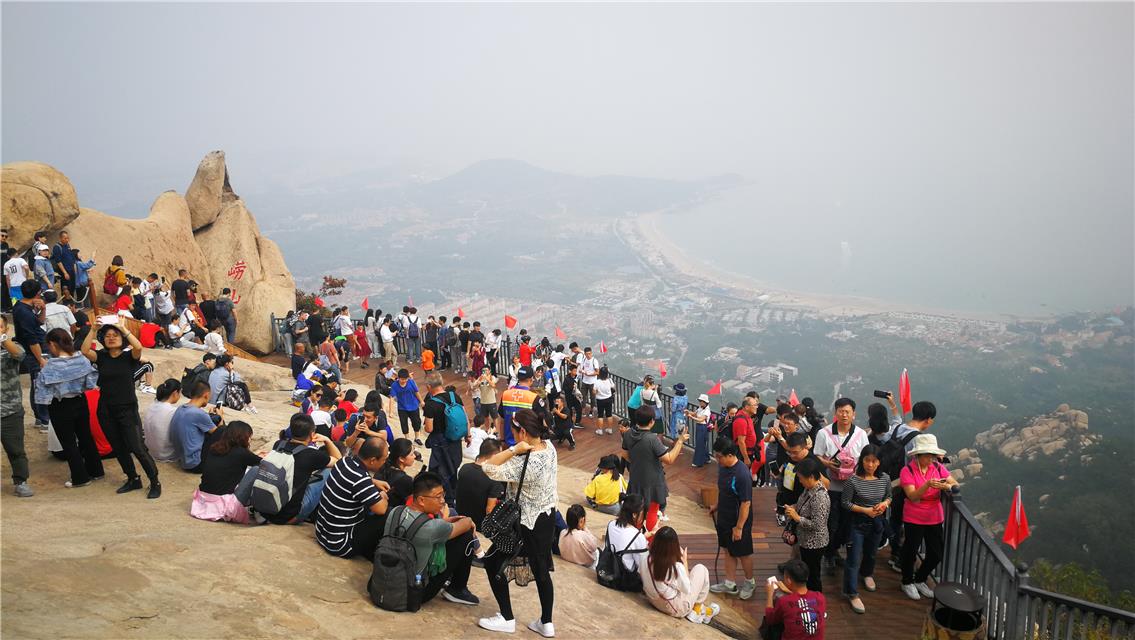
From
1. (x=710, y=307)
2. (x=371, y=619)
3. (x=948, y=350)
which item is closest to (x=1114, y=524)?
(x=371, y=619)

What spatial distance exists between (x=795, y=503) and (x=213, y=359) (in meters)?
8.26

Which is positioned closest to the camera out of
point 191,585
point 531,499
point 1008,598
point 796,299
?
point 191,585

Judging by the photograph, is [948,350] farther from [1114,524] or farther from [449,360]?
[449,360]

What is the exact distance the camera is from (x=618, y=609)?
592 centimetres

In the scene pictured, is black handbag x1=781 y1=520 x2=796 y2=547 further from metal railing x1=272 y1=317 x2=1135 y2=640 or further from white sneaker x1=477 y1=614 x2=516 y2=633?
white sneaker x1=477 y1=614 x2=516 y2=633

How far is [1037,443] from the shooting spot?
4116 cm

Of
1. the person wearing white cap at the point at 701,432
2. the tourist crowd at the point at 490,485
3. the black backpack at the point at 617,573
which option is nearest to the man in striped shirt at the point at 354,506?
the tourist crowd at the point at 490,485

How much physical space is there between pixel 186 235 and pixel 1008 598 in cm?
2418

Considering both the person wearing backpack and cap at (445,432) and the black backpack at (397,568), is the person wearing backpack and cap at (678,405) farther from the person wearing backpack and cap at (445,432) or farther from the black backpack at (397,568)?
the black backpack at (397,568)

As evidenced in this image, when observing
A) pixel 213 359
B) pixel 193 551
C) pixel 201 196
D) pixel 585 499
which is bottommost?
pixel 585 499

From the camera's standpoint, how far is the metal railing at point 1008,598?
5.06 metres

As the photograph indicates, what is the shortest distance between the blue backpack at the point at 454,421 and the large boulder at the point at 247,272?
1517 cm

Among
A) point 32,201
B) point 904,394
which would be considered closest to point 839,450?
point 904,394

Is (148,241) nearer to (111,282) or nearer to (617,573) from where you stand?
(111,282)
